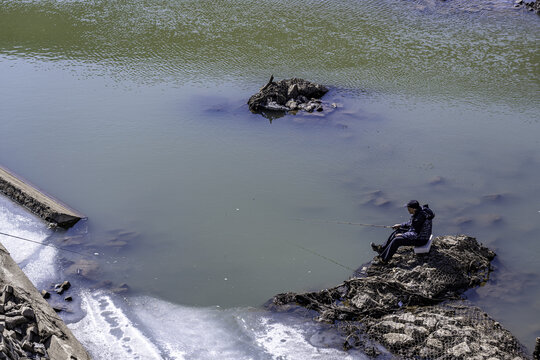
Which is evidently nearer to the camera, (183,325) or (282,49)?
(183,325)

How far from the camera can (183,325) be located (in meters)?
7.48

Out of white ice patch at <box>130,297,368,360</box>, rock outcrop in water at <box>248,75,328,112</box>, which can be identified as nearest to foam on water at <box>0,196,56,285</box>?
white ice patch at <box>130,297,368,360</box>

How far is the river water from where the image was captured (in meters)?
7.92

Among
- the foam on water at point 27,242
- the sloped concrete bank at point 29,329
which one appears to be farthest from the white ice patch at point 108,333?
the foam on water at point 27,242

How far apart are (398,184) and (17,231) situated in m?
7.28

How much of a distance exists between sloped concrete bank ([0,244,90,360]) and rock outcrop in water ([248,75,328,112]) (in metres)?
7.68

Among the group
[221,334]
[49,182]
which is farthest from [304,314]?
[49,182]

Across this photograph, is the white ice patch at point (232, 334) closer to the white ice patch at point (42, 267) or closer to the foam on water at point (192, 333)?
the foam on water at point (192, 333)

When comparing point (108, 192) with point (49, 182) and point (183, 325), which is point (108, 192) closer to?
point (49, 182)

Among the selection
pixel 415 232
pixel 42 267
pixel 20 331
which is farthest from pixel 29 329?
pixel 415 232

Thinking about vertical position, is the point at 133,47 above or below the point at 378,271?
above

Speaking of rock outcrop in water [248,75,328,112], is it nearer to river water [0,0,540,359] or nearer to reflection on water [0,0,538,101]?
river water [0,0,540,359]

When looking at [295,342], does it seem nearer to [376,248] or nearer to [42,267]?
[376,248]

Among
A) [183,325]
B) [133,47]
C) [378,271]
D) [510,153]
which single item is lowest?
[183,325]
